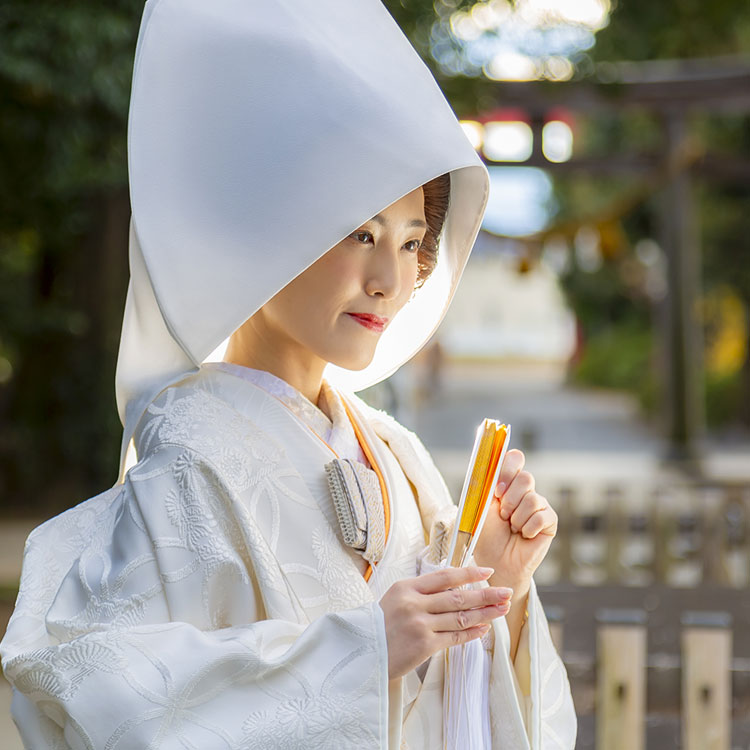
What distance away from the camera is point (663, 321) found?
10.3m

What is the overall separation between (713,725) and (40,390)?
290 inches

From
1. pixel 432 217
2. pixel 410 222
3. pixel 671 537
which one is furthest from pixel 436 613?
pixel 671 537

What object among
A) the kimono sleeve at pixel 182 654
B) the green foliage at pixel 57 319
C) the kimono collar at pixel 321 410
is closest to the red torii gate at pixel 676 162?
the green foliage at pixel 57 319

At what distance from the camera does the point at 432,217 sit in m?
1.61

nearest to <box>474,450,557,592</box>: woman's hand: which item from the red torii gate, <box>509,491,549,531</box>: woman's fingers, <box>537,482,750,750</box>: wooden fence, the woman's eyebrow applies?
<box>509,491,549,531</box>: woman's fingers

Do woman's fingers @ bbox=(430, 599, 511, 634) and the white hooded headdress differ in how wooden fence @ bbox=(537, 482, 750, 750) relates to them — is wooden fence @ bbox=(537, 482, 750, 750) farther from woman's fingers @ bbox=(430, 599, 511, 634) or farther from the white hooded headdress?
the white hooded headdress

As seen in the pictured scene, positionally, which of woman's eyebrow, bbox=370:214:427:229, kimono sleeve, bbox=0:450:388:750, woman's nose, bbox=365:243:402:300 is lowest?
kimono sleeve, bbox=0:450:388:750

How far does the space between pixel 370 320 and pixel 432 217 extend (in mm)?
244

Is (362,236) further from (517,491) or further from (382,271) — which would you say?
(517,491)

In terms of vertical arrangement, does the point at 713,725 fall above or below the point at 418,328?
below

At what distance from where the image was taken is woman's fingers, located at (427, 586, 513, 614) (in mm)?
1223

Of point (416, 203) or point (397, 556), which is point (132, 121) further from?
→ point (397, 556)

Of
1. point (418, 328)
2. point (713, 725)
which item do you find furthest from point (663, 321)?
point (418, 328)

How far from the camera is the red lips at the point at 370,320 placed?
4.74 ft
